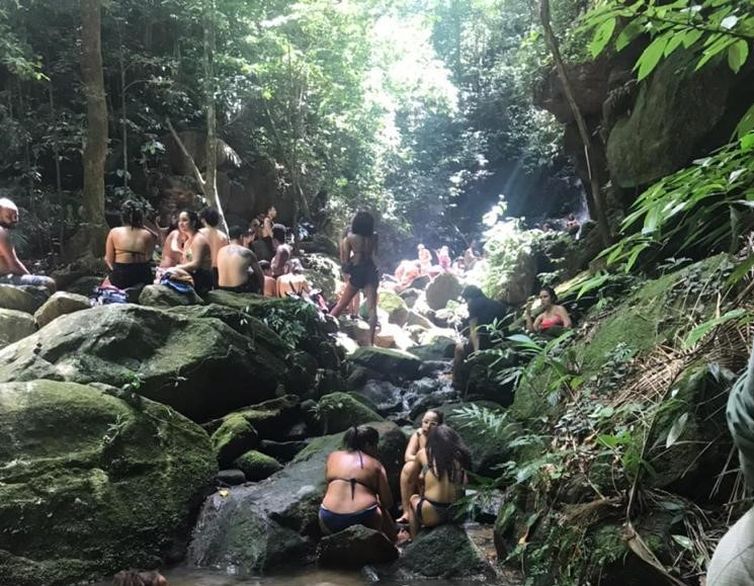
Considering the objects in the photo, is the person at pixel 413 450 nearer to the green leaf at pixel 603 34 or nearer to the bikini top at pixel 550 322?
the bikini top at pixel 550 322

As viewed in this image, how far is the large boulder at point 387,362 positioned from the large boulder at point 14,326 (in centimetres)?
515

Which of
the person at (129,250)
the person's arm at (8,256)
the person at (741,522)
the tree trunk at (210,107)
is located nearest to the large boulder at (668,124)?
the person at (129,250)

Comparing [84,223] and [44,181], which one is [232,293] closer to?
[84,223]

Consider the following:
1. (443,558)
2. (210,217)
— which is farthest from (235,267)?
(443,558)

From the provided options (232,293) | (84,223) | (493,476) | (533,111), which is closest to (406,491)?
(493,476)

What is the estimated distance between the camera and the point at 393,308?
1777cm

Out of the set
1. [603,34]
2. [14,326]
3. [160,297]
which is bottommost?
[14,326]

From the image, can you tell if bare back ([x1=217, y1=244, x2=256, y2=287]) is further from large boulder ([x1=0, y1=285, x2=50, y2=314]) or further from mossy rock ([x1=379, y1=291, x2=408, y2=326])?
mossy rock ([x1=379, y1=291, x2=408, y2=326])

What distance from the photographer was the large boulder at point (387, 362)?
37.7ft

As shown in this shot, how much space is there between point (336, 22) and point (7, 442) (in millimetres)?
12991

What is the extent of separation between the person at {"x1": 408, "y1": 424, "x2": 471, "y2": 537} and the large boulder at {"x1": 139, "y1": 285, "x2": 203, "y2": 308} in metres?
4.31

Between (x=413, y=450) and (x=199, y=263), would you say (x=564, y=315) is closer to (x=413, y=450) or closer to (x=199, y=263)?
(x=413, y=450)

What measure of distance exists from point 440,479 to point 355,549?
1001mm

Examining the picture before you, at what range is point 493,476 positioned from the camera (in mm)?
7031
